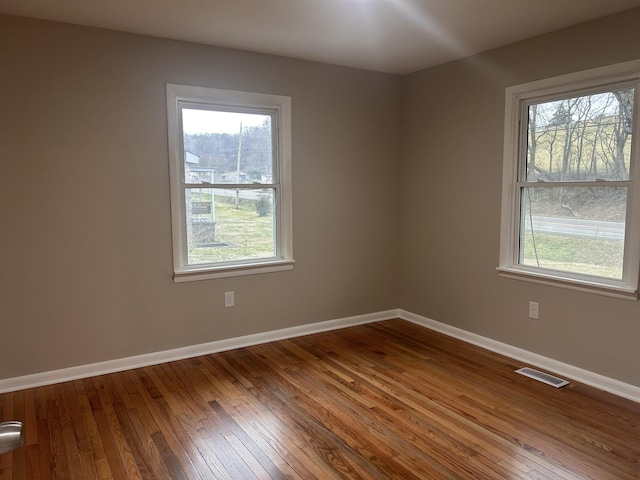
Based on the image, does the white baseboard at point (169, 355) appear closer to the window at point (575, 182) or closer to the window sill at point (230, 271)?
the window sill at point (230, 271)

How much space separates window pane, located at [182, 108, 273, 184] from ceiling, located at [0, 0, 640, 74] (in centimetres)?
55

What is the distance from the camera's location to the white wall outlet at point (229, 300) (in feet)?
12.2

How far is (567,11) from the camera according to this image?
9.07 feet

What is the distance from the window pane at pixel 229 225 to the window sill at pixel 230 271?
0.34ft

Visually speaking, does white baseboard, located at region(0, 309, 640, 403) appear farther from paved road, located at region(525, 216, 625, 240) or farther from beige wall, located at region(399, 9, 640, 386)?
paved road, located at region(525, 216, 625, 240)

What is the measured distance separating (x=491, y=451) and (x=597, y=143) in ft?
6.84

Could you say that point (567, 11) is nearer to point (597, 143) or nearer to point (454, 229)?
point (597, 143)

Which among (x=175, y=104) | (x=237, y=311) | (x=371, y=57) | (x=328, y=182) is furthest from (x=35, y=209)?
(x=371, y=57)

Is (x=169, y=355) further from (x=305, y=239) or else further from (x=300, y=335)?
(x=305, y=239)

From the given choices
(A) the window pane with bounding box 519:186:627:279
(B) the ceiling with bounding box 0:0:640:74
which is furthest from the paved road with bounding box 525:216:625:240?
(B) the ceiling with bounding box 0:0:640:74

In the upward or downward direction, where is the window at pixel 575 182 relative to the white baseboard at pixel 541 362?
upward

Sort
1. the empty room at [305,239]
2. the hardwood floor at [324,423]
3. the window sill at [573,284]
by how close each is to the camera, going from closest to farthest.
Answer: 1. the hardwood floor at [324,423]
2. the empty room at [305,239]
3. the window sill at [573,284]

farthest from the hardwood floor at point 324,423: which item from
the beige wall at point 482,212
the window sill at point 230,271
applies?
the window sill at point 230,271

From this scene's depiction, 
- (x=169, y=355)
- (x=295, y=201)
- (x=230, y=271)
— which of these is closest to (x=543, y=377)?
(x=295, y=201)
